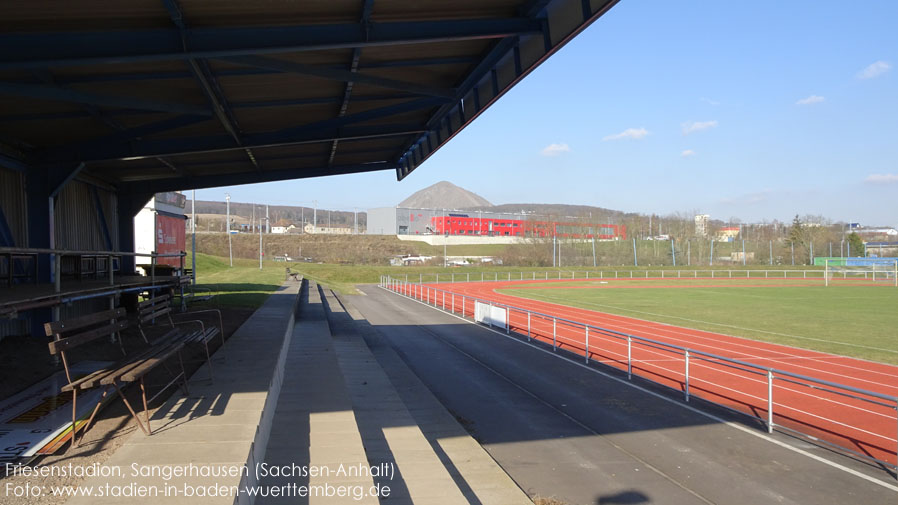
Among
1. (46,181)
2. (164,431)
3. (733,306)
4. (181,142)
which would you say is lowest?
(733,306)

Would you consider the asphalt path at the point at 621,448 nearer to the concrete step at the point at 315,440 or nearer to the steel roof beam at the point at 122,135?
the concrete step at the point at 315,440

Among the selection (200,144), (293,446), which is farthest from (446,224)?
(293,446)

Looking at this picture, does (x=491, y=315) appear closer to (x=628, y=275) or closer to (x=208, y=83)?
(x=208, y=83)

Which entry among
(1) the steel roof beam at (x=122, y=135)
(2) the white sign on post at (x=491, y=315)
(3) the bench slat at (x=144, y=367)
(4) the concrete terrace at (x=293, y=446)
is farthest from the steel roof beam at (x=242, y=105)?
(2) the white sign on post at (x=491, y=315)

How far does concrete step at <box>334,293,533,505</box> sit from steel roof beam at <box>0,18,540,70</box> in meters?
5.07

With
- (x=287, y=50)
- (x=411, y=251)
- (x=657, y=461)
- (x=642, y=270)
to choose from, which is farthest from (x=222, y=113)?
(x=411, y=251)

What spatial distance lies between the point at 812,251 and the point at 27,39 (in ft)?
333

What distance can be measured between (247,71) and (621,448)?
296 inches

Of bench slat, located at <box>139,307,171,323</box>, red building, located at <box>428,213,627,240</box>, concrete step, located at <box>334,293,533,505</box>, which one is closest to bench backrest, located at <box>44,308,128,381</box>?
bench slat, located at <box>139,307,171,323</box>

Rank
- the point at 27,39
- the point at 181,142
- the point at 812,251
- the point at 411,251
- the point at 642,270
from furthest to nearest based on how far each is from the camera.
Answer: the point at 411,251 < the point at 812,251 < the point at 642,270 < the point at 181,142 < the point at 27,39

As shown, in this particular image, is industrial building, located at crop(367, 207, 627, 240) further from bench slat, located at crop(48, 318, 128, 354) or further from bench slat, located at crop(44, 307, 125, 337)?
bench slat, located at crop(48, 318, 128, 354)

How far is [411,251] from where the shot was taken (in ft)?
330

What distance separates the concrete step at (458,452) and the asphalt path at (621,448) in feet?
1.08

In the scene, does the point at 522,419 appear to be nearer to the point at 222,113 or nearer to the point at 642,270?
the point at 222,113
